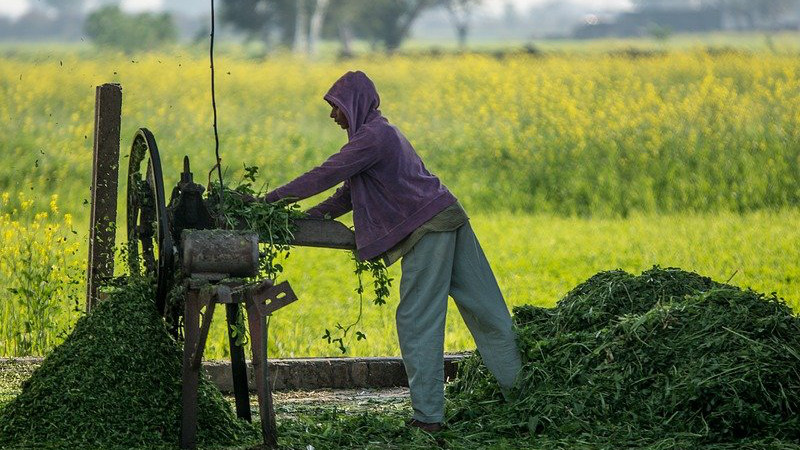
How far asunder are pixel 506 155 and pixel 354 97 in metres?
11.4

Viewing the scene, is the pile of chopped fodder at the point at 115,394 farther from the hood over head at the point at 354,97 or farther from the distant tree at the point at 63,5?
the distant tree at the point at 63,5

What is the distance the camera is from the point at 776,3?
338ft

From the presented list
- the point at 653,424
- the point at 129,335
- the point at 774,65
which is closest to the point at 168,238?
the point at 129,335

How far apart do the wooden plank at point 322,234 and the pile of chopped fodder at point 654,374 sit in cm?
94

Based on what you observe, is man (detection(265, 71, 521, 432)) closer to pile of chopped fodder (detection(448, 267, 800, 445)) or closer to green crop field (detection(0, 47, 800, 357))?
pile of chopped fodder (detection(448, 267, 800, 445))

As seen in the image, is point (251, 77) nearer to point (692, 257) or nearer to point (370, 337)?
point (692, 257)

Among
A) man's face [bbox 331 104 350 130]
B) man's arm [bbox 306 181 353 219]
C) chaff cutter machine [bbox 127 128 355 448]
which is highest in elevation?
man's face [bbox 331 104 350 130]

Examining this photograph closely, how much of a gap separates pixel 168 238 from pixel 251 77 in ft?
59.4

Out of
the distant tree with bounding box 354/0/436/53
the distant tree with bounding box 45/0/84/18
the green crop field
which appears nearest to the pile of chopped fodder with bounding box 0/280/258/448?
the green crop field

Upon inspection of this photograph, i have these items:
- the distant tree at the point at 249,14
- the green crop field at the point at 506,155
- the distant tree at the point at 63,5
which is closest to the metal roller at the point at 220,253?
the green crop field at the point at 506,155

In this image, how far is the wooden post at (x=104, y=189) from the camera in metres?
6.88

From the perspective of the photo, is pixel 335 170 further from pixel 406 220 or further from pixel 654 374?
pixel 654 374

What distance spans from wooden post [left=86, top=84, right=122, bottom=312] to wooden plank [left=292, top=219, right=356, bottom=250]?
137 cm

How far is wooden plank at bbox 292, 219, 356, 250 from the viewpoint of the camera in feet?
19.1
